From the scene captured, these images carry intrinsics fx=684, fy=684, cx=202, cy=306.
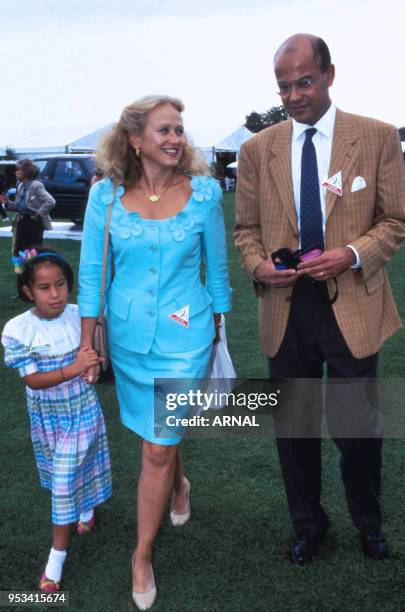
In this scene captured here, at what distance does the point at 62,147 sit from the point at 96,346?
25.8m

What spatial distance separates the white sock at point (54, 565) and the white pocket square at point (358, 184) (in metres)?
1.94

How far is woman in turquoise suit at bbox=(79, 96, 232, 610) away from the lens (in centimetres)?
270

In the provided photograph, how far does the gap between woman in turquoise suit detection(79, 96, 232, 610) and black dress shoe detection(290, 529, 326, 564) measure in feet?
2.13

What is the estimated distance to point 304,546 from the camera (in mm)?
3025

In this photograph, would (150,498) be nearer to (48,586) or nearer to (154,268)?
(48,586)

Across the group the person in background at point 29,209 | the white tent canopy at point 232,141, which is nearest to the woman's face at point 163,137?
the person in background at point 29,209

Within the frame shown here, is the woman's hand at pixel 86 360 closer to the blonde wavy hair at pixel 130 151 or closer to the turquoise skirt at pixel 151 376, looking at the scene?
the turquoise skirt at pixel 151 376

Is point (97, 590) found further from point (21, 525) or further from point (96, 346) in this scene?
point (96, 346)

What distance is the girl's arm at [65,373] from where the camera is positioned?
2723 mm

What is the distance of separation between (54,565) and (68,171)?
15.6 meters

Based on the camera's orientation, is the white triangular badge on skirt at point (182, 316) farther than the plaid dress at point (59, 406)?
No

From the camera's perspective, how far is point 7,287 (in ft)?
32.7

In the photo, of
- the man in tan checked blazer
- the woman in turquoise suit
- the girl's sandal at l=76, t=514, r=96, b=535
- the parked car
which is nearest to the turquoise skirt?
the woman in turquoise suit

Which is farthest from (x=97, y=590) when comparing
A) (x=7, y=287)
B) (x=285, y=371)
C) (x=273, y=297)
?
(x=7, y=287)
